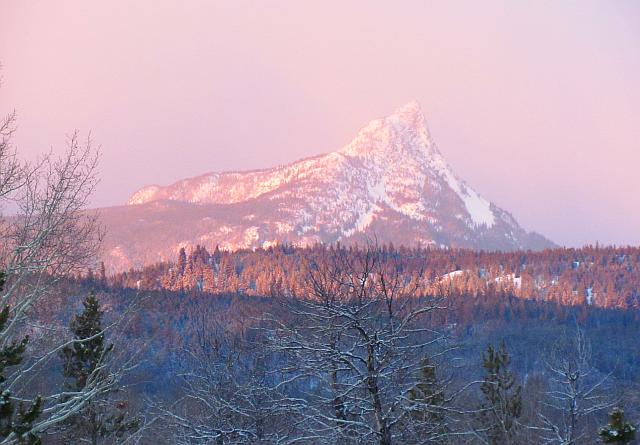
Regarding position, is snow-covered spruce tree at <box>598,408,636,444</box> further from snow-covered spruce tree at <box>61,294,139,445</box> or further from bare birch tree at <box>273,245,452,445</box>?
snow-covered spruce tree at <box>61,294,139,445</box>

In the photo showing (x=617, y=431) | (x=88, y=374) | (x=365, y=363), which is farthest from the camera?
(x=88, y=374)

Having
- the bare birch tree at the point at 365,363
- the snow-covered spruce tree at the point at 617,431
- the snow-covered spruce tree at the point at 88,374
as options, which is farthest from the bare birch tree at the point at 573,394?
the snow-covered spruce tree at the point at 88,374

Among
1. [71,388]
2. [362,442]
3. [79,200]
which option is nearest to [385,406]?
[362,442]

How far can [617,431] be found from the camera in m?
25.5

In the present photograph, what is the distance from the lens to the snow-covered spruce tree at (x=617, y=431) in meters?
25.5

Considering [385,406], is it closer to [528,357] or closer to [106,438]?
[106,438]

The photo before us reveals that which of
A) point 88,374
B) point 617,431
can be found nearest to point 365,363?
point 617,431


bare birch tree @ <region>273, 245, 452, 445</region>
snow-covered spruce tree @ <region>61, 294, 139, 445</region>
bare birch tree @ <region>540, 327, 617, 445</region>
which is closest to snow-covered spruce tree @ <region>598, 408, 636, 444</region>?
bare birch tree @ <region>540, 327, 617, 445</region>

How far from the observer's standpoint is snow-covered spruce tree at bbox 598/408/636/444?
25484 mm

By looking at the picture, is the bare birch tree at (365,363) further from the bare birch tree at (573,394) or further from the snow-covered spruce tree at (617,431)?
the snow-covered spruce tree at (617,431)

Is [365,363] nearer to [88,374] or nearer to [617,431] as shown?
[617,431]

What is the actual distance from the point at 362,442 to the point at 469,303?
153 m

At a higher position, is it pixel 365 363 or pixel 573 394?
pixel 365 363

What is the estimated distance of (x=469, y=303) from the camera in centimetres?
16512
